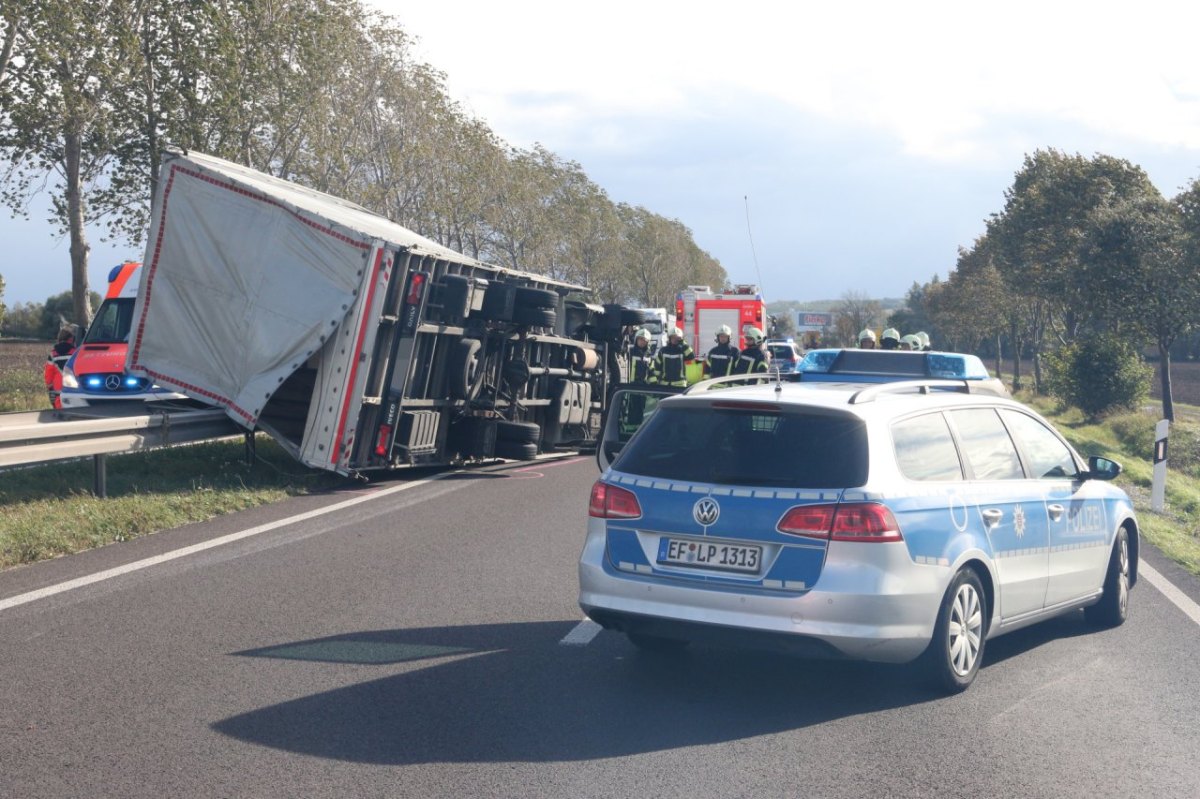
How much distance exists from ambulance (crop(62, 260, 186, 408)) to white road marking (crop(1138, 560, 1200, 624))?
1198 centimetres

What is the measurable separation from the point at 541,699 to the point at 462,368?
9058 mm

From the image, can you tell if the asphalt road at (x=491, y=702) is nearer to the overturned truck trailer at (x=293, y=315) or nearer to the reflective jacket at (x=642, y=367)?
the overturned truck trailer at (x=293, y=315)

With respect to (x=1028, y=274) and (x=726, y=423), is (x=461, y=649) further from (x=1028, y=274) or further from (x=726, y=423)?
(x=1028, y=274)

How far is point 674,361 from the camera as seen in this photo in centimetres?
1547

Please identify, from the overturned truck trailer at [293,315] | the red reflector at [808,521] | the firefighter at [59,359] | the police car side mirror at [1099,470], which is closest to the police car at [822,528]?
the red reflector at [808,521]

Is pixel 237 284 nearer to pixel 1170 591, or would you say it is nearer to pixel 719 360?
pixel 719 360

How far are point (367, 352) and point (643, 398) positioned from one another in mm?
3231

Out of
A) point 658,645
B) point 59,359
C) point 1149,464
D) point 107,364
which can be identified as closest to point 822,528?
point 658,645

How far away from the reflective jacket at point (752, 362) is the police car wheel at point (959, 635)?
27.6 ft

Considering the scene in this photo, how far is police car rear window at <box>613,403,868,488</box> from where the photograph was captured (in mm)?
6152

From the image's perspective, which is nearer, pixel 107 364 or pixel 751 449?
pixel 751 449

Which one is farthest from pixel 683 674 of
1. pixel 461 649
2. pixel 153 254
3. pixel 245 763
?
pixel 153 254

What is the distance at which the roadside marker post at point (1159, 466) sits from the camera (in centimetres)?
1572

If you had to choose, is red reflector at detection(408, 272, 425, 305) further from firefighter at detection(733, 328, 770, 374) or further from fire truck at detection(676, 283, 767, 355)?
fire truck at detection(676, 283, 767, 355)
